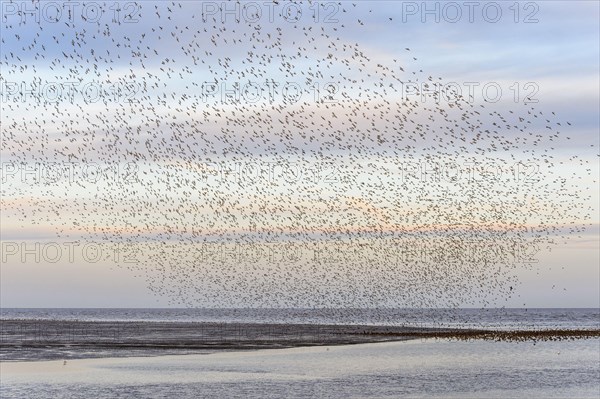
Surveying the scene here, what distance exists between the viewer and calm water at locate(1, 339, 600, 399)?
41403mm

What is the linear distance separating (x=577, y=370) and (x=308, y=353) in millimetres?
18824

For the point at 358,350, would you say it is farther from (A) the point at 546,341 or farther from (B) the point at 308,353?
(A) the point at 546,341

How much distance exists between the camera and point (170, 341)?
7825 cm

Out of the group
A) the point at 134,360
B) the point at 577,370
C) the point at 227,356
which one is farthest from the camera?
the point at 227,356

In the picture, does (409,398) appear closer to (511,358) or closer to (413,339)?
(511,358)

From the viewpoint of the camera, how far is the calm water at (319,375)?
136 ft

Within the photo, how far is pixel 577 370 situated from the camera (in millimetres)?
53250

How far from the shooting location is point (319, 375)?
48.4 m

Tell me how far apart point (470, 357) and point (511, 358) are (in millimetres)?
→ 2749

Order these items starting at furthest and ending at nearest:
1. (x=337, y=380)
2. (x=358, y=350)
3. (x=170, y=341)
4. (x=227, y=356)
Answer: (x=170, y=341) → (x=358, y=350) → (x=227, y=356) → (x=337, y=380)

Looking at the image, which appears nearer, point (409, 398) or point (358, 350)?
point (409, 398)

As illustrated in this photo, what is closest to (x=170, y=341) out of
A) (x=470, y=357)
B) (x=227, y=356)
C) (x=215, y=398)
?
(x=227, y=356)

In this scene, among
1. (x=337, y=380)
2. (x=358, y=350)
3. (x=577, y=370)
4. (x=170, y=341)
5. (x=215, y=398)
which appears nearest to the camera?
(x=215, y=398)

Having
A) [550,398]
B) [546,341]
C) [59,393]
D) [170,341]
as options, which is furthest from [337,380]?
[546,341]
